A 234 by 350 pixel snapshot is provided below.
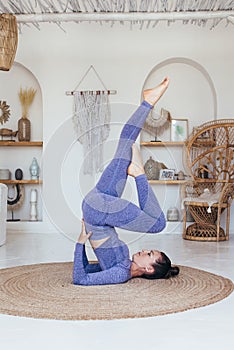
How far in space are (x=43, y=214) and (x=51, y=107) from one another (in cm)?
139

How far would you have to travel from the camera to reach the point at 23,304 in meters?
3.14

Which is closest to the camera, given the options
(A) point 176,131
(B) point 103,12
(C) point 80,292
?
(C) point 80,292

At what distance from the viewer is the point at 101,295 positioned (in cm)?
334

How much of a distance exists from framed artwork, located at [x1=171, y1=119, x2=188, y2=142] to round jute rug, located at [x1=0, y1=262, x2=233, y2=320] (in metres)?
3.32

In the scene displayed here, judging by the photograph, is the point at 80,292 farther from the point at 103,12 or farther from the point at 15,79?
the point at 15,79

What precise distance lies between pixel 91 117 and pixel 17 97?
1098mm

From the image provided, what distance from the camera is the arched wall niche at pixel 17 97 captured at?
7.43 m

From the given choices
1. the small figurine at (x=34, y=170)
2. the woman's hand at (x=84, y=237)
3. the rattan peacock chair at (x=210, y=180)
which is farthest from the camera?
the small figurine at (x=34, y=170)

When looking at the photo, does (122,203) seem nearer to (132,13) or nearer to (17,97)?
(132,13)

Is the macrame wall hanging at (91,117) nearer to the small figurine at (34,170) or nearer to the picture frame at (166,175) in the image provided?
the small figurine at (34,170)

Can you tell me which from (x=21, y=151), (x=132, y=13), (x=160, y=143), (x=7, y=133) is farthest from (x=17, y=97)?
(x=132, y=13)

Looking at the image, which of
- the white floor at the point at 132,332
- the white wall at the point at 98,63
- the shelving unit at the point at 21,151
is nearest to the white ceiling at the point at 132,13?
the white wall at the point at 98,63

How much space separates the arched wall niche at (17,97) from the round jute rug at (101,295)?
3.59m

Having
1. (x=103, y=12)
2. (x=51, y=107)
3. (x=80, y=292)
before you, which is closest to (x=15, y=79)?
(x=51, y=107)
